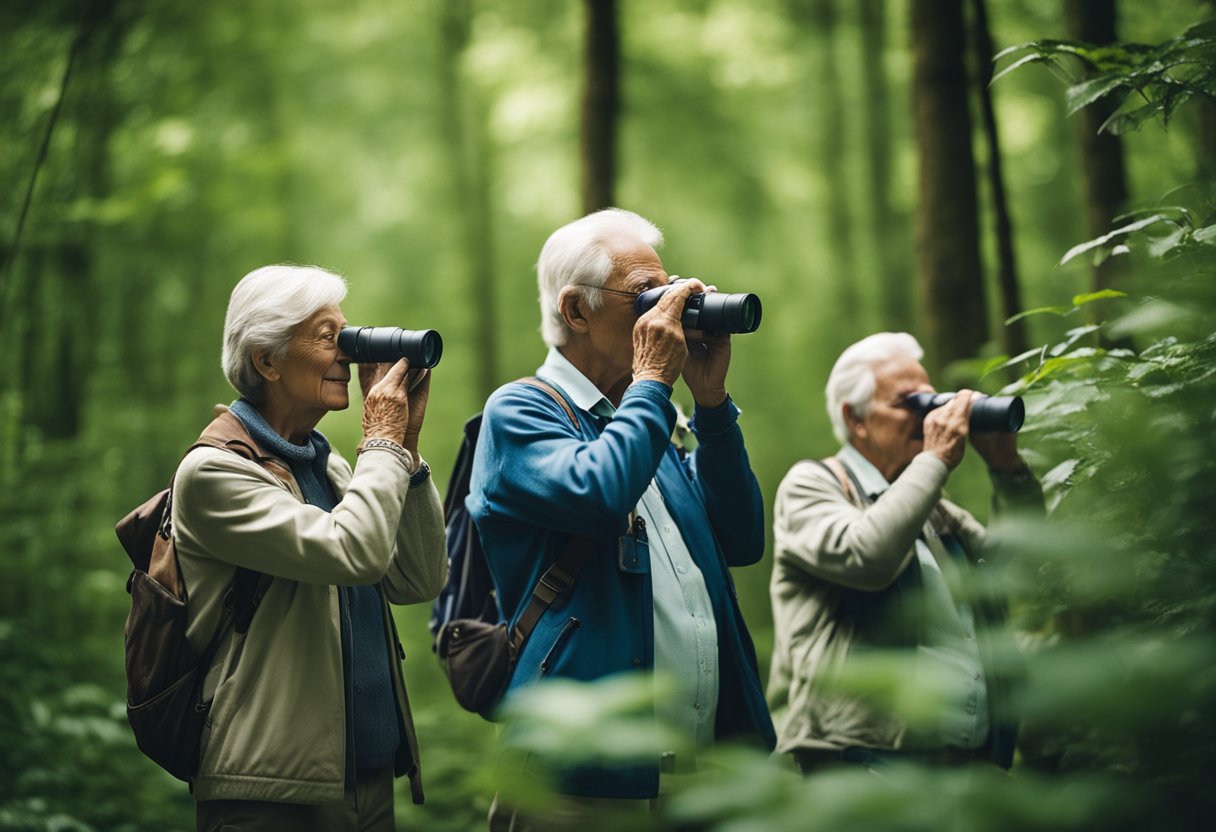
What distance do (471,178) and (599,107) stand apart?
292 inches

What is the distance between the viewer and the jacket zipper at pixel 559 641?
2525 millimetres

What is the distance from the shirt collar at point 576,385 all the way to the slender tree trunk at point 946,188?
2348mm

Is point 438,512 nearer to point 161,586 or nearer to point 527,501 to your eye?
point 527,501

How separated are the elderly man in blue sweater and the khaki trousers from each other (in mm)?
354

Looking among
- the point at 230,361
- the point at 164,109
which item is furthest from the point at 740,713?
the point at 164,109

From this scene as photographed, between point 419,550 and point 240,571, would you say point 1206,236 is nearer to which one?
point 419,550

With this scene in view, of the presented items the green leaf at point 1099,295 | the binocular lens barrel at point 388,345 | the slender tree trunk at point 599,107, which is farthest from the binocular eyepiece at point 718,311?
the slender tree trunk at point 599,107

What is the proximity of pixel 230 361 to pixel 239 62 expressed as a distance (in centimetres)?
1053

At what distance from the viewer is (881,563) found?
2.96 meters

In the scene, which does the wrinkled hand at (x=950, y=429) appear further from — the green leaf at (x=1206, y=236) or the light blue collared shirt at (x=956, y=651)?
the green leaf at (x=1206, y=236)

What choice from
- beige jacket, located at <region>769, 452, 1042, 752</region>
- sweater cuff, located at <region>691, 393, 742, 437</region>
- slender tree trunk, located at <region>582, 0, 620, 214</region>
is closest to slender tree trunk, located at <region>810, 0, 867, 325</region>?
slender tree trunk, located at <region>582, 0, 620, 214</region>

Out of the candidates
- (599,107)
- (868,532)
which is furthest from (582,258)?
(599,107)

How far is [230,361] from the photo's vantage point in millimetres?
2691

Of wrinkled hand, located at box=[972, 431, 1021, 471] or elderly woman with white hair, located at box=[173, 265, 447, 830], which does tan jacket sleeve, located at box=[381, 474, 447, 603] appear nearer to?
elderly woman with white hair, located at box=[173, 265, 447, 830]
